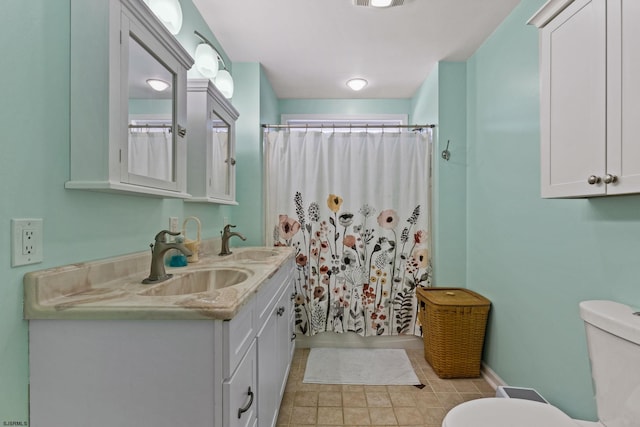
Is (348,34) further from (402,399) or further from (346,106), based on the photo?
(402,399)

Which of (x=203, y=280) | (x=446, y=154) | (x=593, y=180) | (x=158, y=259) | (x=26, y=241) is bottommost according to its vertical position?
(x=203, y=280)

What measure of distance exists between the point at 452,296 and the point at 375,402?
930mm

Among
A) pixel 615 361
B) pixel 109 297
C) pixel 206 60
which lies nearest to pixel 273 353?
pixel 109 297

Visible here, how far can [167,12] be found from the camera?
1354mm

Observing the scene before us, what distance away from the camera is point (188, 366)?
2.73 ft

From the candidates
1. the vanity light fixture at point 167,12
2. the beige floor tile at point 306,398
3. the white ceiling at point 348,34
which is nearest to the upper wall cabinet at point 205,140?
the vanity light fixture at point 167,12

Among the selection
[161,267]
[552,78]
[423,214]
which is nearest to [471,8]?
[552,78]

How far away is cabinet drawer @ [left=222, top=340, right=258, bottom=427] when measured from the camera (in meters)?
0.84

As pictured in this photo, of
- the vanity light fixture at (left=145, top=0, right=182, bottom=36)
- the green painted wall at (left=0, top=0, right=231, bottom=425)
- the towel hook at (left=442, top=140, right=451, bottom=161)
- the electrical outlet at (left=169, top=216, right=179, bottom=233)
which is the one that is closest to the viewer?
the green painted wall at (left=0, top=0, right=231, bottom=425)

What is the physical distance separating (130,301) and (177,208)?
866 mm

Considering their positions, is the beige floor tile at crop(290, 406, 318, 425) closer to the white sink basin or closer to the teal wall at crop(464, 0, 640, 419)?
the white sink basin

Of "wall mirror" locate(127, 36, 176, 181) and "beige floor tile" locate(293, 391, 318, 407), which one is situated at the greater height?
"wall mirror" locate(127, 36, 176, 181)

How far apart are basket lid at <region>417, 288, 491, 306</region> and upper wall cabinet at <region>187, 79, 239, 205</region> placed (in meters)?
1.62

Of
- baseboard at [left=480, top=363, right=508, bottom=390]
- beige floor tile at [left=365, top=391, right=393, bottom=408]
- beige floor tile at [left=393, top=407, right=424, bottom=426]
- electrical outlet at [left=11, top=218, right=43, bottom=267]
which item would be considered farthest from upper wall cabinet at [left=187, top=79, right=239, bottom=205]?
baseboard at [left=480, top=363, right=508, bottom=390]
